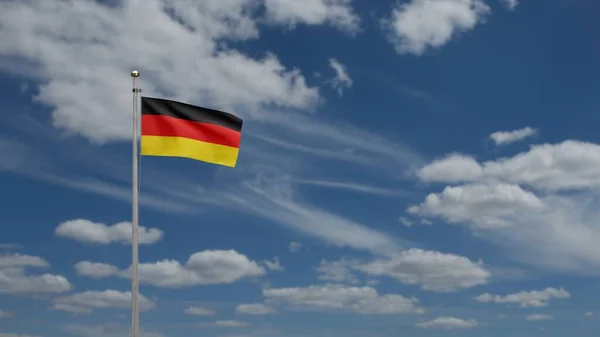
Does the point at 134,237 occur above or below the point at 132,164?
below

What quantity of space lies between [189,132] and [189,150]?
99 cm

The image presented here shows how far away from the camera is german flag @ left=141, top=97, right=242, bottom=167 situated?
5162 centimetres

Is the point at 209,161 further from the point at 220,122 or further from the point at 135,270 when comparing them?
the point at 135,270

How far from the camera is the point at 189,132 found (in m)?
52.5

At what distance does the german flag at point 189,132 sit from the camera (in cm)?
5162

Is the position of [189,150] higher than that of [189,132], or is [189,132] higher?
[189,132]

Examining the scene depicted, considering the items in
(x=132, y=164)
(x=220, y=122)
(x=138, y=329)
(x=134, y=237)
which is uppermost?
(x=220, y=122)

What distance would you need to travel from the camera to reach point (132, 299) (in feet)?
156

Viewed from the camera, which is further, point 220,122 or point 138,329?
point 220,122

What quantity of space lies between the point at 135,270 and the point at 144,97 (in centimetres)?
975

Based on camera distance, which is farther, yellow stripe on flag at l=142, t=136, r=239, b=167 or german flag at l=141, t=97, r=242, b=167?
german flag at l=141, t=97, r=242, b=167

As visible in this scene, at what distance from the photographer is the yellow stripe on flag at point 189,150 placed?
2026 inches

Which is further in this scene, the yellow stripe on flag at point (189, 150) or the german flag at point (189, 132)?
the german flag at point (189, 132)

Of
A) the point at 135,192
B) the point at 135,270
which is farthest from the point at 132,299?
the point at 135,192
